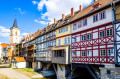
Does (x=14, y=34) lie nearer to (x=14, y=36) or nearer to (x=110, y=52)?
(x=14, y=36)

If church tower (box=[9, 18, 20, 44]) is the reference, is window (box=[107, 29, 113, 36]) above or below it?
below

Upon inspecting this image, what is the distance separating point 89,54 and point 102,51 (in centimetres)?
234

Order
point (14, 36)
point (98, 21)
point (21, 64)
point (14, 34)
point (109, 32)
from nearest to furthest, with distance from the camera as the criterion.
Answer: point (109, 32) < point (98, 21) < point (21, 64) < point (14, 36) < point (14, 34)

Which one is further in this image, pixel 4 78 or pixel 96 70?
pixel 4 78

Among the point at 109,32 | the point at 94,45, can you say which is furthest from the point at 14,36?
the point at 109,32

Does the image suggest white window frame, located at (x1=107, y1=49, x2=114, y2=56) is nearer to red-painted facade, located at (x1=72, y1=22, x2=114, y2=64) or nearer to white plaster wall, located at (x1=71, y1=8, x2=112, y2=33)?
red-painted facade, located at (x1=72, y1=22, x2=114, y2=64)

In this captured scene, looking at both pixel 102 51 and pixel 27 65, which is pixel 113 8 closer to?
pixel 102 51

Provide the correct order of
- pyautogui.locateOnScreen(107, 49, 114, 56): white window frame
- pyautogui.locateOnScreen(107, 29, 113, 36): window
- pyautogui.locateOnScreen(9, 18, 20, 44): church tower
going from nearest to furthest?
pyautogui.locateOnScreen(107, 49, 114, 56): white window frame → pyautogui.locateOnScreen(107, 29, 113, 36): window → pyautogui.locateOnScreen(9, 18, 20, 44): church tower

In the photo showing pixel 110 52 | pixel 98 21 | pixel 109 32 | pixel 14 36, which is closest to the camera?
pixel 110 52

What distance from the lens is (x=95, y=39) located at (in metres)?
15.9

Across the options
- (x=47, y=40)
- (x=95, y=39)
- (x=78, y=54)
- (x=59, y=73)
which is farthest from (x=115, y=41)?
(x=47, y=40)

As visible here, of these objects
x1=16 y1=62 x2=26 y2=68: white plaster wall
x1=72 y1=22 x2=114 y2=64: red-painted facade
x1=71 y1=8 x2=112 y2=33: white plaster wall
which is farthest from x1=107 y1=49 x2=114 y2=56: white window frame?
x1=16 y1=62 x2=26 y2=68: white plaster wall

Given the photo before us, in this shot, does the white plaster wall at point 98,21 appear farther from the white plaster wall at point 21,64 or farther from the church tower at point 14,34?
the church tower at point 14,34

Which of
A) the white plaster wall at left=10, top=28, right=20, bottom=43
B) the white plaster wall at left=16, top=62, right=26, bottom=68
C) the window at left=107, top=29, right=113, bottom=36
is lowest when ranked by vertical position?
the white plaster wall at left=16, top=62, right=26, bottom=68
